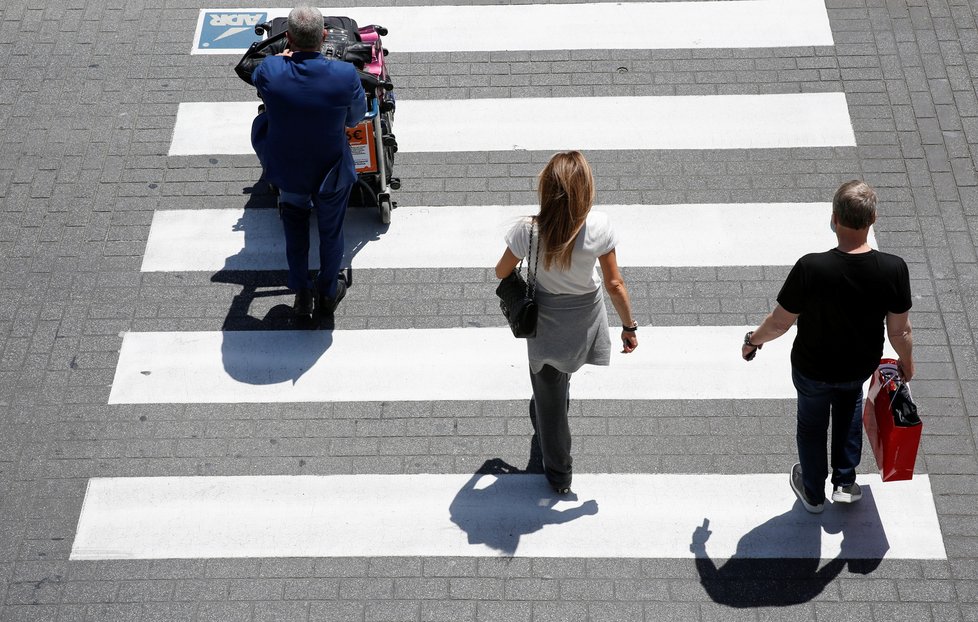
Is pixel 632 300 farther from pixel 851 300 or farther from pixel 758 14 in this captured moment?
pixel 758 14

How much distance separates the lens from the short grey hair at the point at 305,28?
5617 mm

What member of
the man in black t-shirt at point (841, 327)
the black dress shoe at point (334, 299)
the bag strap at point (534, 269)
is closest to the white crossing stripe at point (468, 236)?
the black dress shoe at point (334, 299)

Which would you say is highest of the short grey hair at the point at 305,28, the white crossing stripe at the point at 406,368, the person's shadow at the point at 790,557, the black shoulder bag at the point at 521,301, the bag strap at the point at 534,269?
the short grey hair at the point at 305,28

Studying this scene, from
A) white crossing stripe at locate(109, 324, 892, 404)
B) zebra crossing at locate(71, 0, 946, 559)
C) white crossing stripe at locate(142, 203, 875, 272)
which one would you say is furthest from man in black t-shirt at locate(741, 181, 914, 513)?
white crossing stripe at locate(142, 203, 875, 272)

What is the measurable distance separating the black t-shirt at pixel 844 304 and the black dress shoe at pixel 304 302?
9.61 feet

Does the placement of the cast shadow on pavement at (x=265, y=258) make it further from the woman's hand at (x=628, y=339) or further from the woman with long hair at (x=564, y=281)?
the woman's hand at (x=628, y=339)

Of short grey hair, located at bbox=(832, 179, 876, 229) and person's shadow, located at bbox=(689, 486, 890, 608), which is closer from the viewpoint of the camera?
short grey hair, located at bbox=(832, 179, 876, 229)

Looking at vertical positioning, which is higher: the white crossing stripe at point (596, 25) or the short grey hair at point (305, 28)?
the short grey hair at point (305, 28)

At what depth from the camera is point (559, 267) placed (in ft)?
15.3

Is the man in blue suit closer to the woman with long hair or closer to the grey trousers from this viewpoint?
the woman with long hair

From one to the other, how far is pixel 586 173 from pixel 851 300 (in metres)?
1.35

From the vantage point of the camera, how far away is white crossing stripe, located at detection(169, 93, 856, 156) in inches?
295

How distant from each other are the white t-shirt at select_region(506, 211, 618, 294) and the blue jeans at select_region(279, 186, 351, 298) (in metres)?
1.80

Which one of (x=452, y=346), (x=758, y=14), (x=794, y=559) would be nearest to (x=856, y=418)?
(x=794, y=559)
